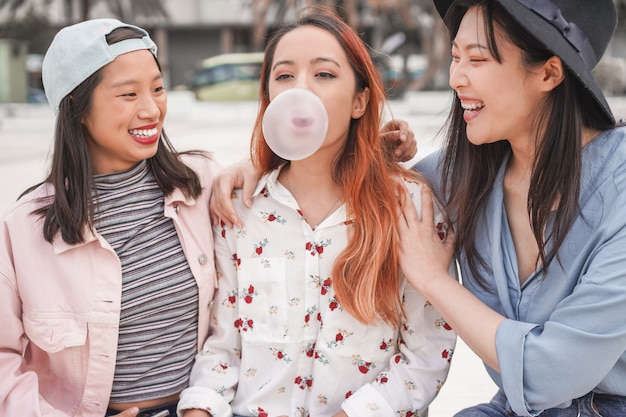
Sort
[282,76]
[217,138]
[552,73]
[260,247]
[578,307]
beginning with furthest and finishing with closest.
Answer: [217,138]
[260,247]
[282,76]
[552,73]
[578,307]

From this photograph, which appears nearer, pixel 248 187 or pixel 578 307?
pixel 578 307

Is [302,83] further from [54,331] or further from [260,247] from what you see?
[54,331]

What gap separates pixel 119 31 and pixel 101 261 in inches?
27.9

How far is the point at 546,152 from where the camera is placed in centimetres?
202

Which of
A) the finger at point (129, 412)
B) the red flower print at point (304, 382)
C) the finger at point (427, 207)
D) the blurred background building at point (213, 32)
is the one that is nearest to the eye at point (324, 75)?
the finger at point (427, 207)

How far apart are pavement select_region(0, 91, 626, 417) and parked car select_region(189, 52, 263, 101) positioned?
0.99 metres

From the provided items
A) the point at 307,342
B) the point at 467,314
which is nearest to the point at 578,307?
the point at 467,314

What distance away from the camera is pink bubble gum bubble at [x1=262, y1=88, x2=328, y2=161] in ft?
6.45

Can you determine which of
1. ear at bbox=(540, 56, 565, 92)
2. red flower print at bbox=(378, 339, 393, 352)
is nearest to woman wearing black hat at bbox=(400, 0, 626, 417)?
ear at bbox=(540, 56, 565, 92)

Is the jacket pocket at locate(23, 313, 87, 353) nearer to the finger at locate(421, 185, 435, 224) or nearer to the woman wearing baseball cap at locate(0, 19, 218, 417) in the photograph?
the woman wearing baseball cap at locate(0, 19, 218, 417)

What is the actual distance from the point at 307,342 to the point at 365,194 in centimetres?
49

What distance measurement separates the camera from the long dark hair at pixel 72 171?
216 cm

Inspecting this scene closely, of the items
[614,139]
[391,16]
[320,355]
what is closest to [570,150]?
[614,139]

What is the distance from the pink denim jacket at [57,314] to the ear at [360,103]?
0.87 metres
